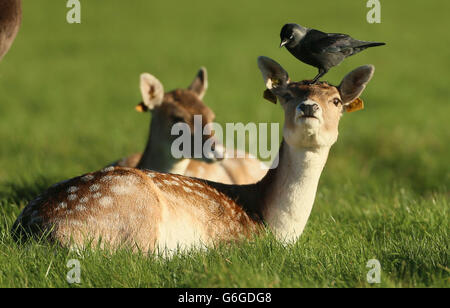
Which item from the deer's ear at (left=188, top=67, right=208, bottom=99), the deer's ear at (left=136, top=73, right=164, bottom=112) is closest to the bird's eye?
the deer's ear at (left=136, top=73, right=164, bottom=112)

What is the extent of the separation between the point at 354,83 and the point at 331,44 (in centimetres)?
72

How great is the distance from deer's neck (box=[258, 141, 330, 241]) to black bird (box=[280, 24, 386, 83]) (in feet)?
2.49

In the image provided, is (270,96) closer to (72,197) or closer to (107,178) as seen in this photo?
(107,178)

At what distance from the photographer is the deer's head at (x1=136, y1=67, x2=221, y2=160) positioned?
6629 millimetres

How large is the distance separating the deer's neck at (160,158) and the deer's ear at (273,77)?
1825 mm

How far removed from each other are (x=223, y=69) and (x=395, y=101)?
4.69 m

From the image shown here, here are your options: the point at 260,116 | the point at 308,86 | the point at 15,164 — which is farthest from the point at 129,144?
the point at 308,86

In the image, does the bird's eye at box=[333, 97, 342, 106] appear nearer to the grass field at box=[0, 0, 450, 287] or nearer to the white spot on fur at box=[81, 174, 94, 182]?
the grass field at box=[0, 0, 450, 287]

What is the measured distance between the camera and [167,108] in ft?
22.2

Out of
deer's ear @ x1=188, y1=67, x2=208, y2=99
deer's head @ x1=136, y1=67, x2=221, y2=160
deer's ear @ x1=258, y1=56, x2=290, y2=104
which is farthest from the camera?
deer's ear @ x1=188, y1=67, x2=208, y2=99

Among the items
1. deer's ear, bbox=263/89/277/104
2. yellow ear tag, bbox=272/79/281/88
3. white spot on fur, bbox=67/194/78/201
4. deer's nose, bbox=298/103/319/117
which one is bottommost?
white spot on fur, bbox=67/194/78/201

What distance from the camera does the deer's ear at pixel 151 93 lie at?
675 centimetres

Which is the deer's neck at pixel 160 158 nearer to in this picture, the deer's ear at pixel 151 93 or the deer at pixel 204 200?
the deer's ear at pixel 151 93
